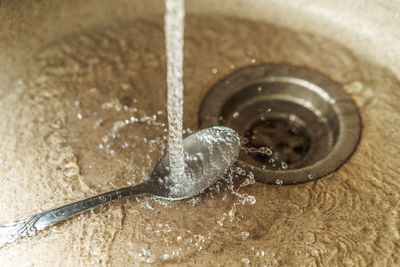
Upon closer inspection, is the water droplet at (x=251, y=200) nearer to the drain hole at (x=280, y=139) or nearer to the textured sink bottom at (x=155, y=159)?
the textured sink bottom at (x=155, y=159)

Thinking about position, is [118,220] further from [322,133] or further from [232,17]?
[232,17]

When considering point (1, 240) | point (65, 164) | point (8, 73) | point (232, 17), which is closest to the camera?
point (1, 240)

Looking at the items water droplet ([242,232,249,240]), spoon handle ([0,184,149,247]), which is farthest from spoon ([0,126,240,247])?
water droplet ([242,232,249,240])

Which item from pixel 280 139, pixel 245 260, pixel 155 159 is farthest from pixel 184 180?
pixel 280 139

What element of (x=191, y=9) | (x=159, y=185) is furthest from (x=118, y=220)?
(x=191, y=9)

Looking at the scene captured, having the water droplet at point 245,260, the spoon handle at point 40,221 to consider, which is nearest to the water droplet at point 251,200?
the water droplet at point 245,260

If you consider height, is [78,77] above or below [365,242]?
above

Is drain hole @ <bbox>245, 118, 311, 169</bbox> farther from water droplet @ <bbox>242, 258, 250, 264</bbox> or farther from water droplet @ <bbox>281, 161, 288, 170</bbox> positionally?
water droplet @ <bbox>242, 258, 250, 264</bbox>
